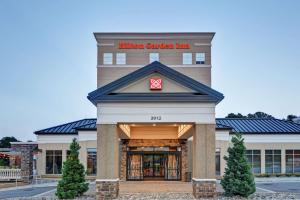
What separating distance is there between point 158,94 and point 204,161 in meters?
4.11

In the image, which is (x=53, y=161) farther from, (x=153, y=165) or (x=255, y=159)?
(x=255, y=159)

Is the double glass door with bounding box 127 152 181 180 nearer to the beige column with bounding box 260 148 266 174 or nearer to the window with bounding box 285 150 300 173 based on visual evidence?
the beige column with bounding box 260 148 266 174

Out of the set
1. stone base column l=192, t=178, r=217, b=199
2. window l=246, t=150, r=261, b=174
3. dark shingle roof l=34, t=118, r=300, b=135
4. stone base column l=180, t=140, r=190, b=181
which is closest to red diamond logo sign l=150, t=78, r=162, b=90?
stone base column l=192, t=178, r=217, b=199

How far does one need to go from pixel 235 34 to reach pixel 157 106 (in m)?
11.7

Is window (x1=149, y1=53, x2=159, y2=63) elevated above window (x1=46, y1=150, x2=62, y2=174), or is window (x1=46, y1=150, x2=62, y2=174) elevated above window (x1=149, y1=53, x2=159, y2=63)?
window (x1=149, y1=53, x2=159, y2=63)

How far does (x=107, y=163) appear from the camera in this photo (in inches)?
833

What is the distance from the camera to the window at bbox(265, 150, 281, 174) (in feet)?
126

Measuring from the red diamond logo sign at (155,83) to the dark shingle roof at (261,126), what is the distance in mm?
18075

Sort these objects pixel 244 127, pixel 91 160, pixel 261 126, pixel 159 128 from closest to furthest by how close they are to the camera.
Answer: pixel 159 128 < pixel 91 160 < pixel 244 127 < pixel 261 126

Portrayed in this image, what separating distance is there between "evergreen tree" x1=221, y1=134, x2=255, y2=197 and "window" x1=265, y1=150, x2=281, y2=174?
57.5 ft

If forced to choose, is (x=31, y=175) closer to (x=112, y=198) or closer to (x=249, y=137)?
(x=112, y=198)

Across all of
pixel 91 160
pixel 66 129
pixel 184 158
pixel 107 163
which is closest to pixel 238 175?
pixel 107 163

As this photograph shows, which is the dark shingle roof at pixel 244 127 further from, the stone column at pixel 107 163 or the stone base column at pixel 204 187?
the stone base column at pixel 204 187

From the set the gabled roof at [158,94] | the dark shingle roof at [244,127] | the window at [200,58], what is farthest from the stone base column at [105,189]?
the window at [200,58]
